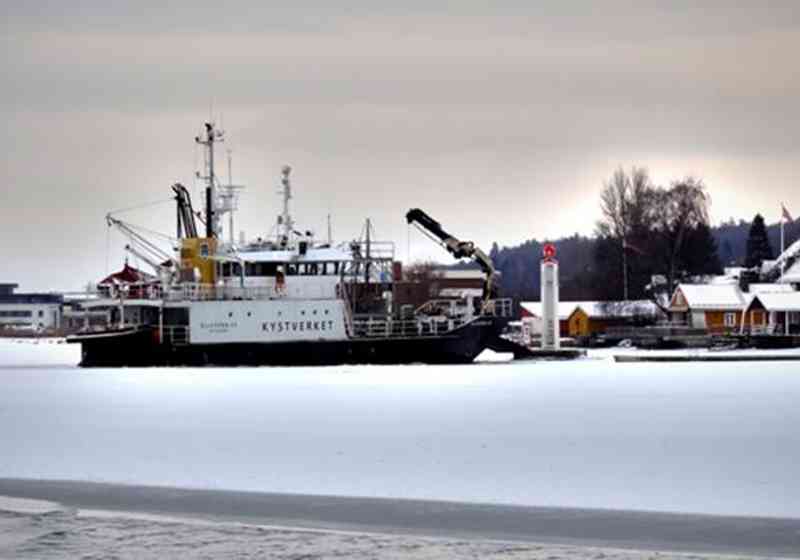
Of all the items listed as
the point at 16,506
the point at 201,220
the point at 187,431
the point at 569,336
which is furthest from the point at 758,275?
the point at 16,506

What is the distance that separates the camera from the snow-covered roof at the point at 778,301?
7838 centimetres

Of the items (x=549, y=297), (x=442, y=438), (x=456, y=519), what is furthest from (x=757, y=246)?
(x=456, y=519)

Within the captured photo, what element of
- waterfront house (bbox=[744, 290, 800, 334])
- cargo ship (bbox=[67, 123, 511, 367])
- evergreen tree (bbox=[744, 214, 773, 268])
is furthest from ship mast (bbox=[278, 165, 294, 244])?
evergreen tree (bbox=[744, 214, 773, 268])

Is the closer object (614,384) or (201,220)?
(614,384)

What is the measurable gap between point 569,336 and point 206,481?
72198 mm

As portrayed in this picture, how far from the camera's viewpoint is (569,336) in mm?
91938

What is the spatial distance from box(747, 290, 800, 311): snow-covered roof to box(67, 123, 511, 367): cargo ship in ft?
78.3

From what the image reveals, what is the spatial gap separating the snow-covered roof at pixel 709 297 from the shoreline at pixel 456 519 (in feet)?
219

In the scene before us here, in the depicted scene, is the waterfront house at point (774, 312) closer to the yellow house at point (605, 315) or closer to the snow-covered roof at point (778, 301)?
the snow-covered roof at point (778, 301)

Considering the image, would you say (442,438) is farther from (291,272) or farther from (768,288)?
(768,288)

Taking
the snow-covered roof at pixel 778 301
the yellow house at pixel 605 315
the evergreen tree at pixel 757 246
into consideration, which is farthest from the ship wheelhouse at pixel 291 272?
the evergreen tree at pixel 757 246

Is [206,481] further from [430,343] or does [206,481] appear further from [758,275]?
[758,275]

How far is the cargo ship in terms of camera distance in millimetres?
55000

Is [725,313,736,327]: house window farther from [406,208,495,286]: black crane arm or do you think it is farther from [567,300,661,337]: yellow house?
[406,208,495,286]: black crane arm
